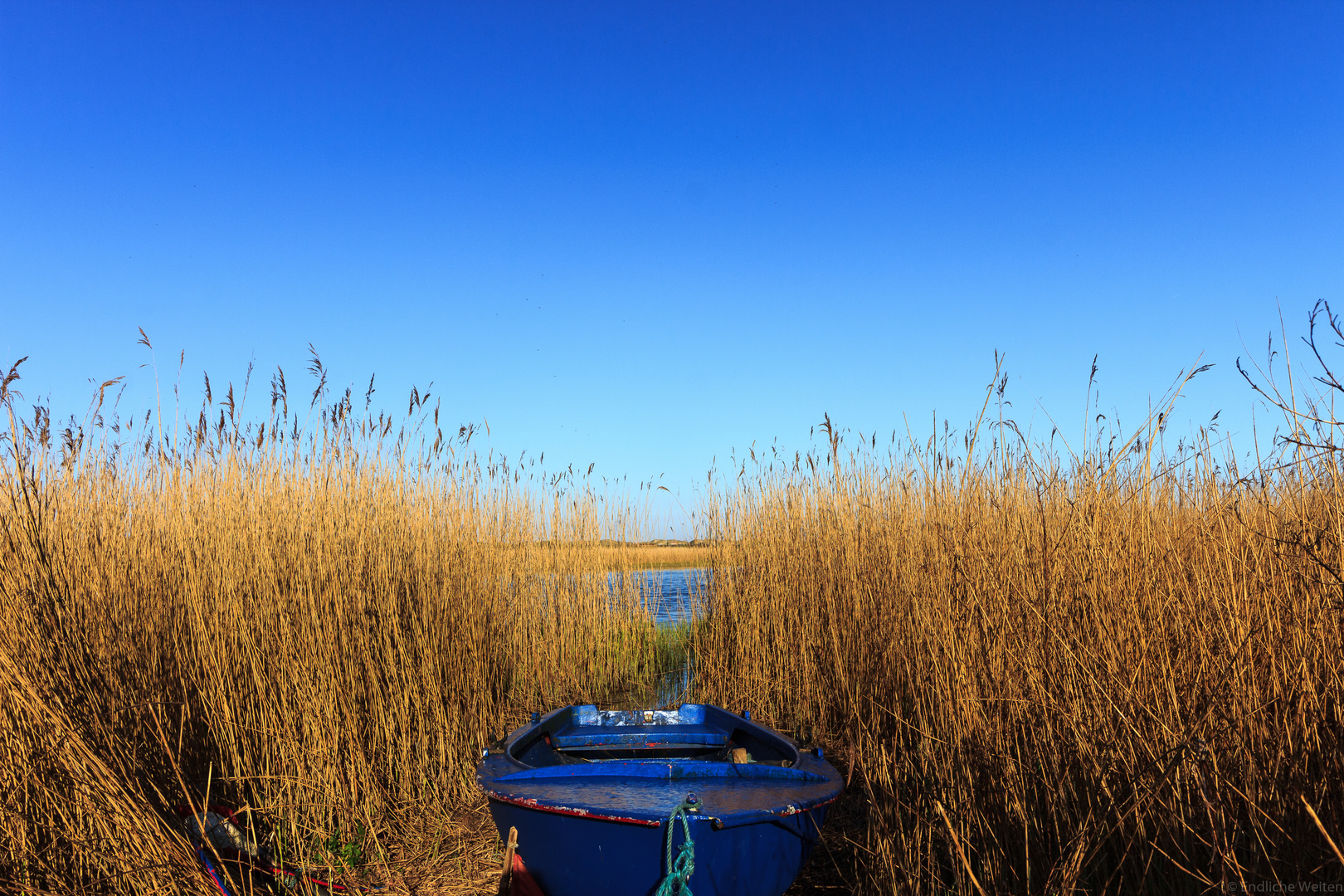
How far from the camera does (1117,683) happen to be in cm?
188

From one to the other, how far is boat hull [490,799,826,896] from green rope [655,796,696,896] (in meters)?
0.02

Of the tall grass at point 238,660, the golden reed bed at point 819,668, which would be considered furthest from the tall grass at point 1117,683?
the tall grass at point 238,660

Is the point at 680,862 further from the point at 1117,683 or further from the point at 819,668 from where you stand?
the point at 819,668

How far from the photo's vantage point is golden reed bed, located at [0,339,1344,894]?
1786 millimetres

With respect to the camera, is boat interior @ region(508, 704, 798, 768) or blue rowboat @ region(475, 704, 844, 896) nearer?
blue rowboat @ region(475, 704, 844, 896)

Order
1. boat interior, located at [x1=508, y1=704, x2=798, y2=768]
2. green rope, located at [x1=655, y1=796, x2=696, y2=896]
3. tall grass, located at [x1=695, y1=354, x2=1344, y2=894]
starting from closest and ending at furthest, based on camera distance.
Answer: tall grass, located at [x1=695, y1=354, x2=1344, y2=894] < green rope, located at [x1=655, y1=796, x2=696, y2=896] < boat interior, located at [x1=508, y1=704, x2=798, y2=768]

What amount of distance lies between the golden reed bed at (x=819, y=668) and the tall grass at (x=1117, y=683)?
0.01 meters

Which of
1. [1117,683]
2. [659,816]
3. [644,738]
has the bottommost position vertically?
[644,738]

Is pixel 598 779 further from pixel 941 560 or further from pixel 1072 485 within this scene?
pixel 1072 485

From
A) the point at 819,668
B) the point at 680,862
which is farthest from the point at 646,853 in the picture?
the point at 819,668

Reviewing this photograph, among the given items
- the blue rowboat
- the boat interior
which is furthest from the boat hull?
the boat interior

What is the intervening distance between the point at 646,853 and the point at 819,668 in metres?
2.64

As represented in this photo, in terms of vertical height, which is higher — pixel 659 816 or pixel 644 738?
pixel 659 816

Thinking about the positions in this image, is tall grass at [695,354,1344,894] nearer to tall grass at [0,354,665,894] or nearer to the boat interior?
the boat interior
